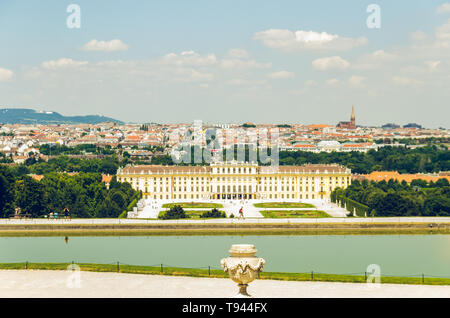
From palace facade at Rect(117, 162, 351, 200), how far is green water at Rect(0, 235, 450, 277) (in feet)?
68.1

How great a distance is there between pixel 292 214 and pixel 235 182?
15221 millimetres

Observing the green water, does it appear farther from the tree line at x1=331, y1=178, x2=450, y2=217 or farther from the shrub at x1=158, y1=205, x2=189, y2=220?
the tree line at x1=331, y1=178, x2=450, y2=217

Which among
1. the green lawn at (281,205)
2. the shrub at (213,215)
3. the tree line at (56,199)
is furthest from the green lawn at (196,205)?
the shrub at (213,215)

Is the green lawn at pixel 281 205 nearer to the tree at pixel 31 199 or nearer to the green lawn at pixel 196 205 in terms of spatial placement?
the green lawn at pixel 196 205

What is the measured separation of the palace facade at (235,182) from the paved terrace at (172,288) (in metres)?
36.2

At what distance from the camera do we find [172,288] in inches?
555

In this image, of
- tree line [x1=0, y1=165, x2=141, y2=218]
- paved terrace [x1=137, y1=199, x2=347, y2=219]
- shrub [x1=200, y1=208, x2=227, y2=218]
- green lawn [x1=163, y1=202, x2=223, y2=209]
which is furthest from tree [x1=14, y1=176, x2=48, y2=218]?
shrub [x1=200, y1=208, x2=227, y2=218]

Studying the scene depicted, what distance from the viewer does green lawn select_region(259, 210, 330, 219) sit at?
36.7m

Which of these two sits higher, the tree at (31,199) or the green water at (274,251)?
the tree at (31,199)

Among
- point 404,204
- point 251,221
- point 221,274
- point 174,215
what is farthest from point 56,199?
point 221,274

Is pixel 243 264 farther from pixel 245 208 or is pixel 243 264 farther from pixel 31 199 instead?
pixel 245 208

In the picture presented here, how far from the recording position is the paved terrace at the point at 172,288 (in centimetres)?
1330
